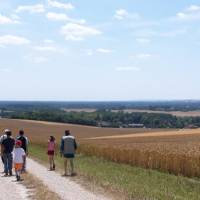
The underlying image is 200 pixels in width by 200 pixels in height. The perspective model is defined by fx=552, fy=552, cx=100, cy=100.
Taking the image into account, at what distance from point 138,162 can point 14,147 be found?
1079 cm

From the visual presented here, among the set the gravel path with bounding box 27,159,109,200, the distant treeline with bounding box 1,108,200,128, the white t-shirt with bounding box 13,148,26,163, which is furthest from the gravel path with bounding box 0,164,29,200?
the distant treeline with bounding box 1,108,200,128

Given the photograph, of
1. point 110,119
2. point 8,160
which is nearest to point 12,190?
point 8,160

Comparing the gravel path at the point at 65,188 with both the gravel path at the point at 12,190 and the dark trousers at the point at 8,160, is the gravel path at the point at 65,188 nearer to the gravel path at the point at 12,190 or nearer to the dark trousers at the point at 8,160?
the gravel path at the point at 12,190

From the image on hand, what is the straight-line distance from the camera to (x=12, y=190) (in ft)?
55.7

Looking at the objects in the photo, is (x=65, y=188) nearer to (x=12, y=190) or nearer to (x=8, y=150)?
(x=12, y=190)

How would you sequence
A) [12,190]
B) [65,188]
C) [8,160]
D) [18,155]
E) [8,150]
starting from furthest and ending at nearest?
[8,150] < [8,160] < [18,155] < [65,188] < [12,190]

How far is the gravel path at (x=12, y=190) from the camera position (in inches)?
609

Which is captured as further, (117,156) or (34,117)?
(34,117)

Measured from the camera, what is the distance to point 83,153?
136 ft

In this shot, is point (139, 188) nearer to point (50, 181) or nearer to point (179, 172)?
point (50, 181)

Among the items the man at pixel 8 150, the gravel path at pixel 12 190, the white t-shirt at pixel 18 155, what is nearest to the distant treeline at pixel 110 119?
the man at pixel 8 150

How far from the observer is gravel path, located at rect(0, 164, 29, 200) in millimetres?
15456

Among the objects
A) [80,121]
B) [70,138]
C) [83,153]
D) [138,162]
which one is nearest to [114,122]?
[80,121]

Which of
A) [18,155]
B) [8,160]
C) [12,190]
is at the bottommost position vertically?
[12,190]
